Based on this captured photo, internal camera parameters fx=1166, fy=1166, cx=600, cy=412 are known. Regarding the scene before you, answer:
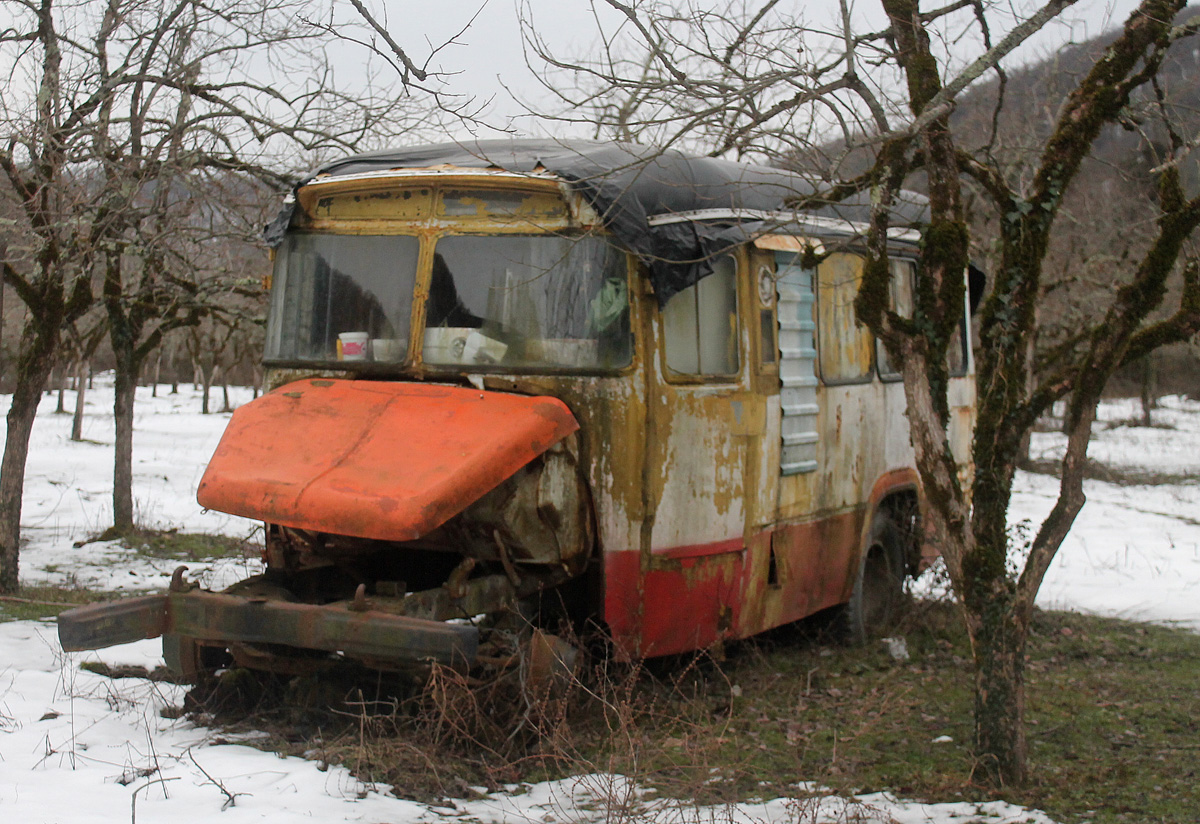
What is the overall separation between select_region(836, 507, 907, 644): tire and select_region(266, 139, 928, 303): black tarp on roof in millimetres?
2556

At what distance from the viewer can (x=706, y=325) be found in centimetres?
620

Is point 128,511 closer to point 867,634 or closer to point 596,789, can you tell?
point 867,634

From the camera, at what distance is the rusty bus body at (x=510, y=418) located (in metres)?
5.03

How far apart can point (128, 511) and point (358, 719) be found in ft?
25.2

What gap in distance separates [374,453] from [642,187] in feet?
6.25

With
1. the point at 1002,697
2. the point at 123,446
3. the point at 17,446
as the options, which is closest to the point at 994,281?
the point at 1002,697

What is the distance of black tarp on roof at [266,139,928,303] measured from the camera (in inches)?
221

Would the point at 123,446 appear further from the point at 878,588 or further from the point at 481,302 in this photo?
the point at 878,588

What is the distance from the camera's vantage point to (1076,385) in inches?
194

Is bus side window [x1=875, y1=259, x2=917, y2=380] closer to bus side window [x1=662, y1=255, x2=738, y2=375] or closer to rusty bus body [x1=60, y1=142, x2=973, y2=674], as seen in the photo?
rusty bus body [x1=60, y1=142, x2=973, y2=674]

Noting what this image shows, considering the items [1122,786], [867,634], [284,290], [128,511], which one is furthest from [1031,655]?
[128,511]

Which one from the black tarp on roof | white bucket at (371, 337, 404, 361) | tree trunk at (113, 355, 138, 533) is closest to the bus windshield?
white bucket at (371, 337, 404, 361)

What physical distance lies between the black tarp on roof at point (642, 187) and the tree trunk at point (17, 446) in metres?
3.54

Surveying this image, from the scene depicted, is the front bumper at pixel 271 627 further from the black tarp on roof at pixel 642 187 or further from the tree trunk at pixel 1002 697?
the tree trunk at pixel 1002 697
